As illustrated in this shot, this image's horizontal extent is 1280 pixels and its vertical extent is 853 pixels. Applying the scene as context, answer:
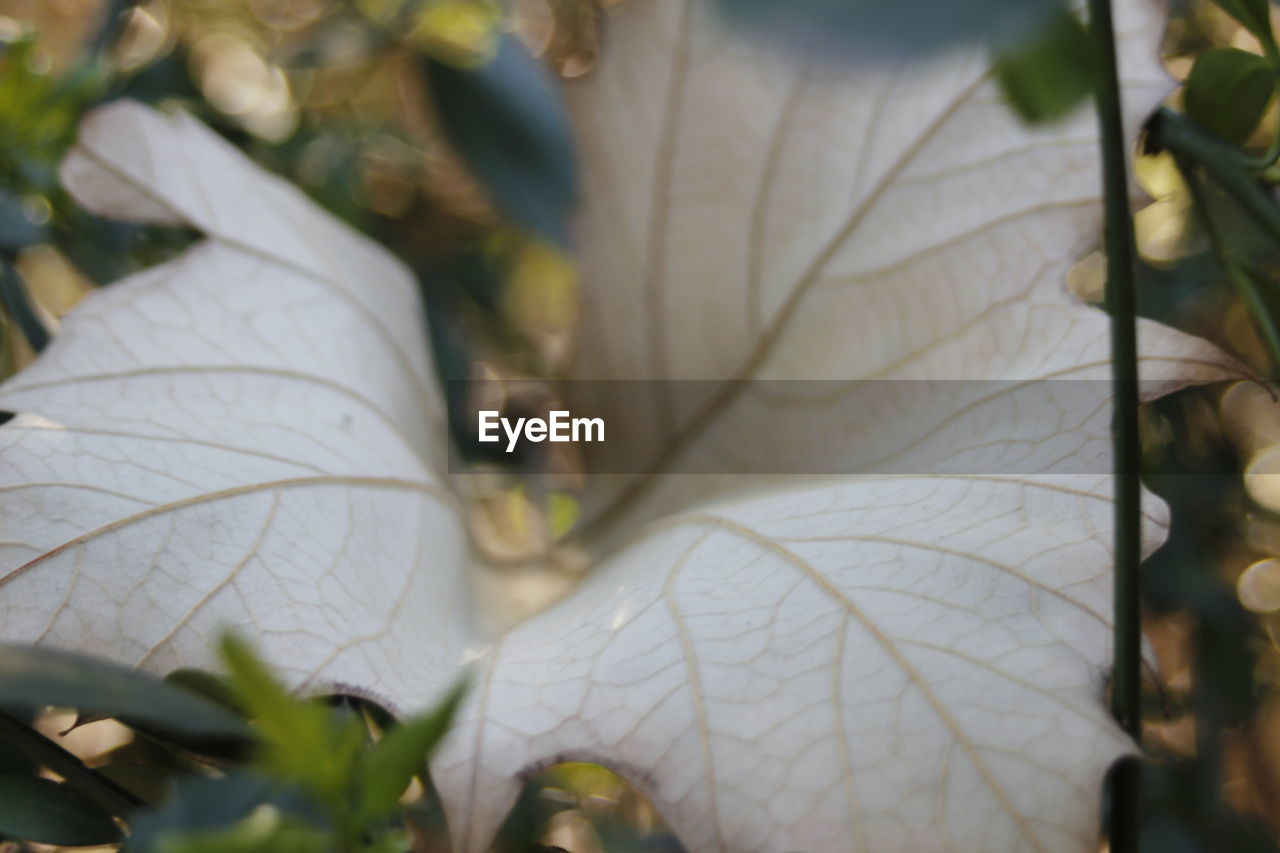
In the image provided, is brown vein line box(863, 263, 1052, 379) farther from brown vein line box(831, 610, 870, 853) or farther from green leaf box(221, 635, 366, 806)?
green leaf box(221, 635, 366, 806)

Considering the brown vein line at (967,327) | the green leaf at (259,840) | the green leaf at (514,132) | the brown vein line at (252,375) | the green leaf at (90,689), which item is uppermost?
the green leaf at (514,132)

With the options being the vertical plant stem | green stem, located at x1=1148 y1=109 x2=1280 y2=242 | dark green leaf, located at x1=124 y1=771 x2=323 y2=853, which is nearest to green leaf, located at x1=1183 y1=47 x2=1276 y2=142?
green stem, located at x1=1148 y1=109 x2=1280 y2=242

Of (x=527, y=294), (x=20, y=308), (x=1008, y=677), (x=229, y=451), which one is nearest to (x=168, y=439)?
(x=229, y=451)

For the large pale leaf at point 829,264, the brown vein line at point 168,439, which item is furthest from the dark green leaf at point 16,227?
the large pale leaf at point 829,264

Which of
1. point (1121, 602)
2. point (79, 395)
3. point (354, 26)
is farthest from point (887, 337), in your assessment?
point (354, 26)

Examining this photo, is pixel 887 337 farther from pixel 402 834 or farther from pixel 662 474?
pixel 402 834

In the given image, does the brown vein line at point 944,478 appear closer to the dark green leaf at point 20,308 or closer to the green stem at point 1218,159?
the green stem at point 1218,159
